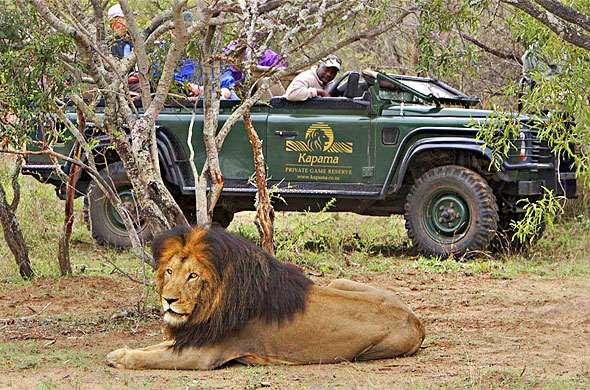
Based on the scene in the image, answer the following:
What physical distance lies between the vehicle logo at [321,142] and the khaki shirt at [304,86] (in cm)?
30

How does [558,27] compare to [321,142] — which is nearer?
[558,27]

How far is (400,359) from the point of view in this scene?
659 cm

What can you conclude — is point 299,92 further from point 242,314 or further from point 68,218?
point 242,314

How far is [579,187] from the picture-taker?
13.6m

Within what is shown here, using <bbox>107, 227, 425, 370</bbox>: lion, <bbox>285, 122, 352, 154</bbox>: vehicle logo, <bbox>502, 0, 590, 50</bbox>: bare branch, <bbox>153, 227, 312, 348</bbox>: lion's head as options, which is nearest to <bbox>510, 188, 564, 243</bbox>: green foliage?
<bbox>107, 227, 425, 370</bbox>: lion

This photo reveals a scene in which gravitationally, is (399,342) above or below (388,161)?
below

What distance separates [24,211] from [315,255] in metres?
3.41

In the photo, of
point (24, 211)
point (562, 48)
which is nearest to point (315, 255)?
point (24, 211)

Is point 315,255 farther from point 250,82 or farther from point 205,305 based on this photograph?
point 205,305

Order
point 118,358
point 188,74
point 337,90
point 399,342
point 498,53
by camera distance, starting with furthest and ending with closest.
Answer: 1. point 498,53
2. point 337,90
3. point 188,74
4. point 399,342
5. point 118,358

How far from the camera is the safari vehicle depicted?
11242 mm

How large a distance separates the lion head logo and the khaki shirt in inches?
12.1

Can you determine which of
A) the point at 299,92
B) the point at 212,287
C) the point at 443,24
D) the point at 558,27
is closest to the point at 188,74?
the point at 443,24

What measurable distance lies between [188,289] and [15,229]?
347 centimetres
